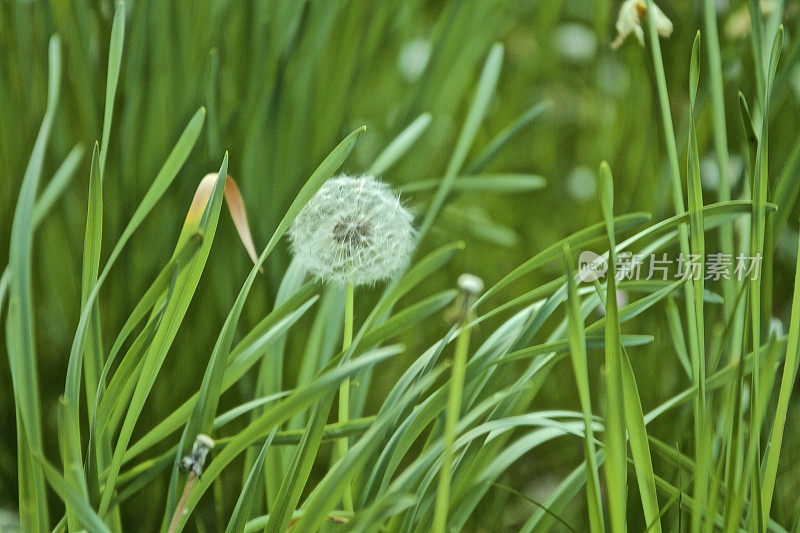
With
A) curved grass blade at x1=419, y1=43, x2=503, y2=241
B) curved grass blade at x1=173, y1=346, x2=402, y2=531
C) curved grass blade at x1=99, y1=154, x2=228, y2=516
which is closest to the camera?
curved grass blade at x1=173, y1=346, x2=402, y2=531

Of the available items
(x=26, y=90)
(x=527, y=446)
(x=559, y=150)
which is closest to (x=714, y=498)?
(x=527, y=446)

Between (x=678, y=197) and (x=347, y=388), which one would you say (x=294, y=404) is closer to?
(x=347, y=388)

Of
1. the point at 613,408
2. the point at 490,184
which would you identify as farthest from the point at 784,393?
the point at 490,184

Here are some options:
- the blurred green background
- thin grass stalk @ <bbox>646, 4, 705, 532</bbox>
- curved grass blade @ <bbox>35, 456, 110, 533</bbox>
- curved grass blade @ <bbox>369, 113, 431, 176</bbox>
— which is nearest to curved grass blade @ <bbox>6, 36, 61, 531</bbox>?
curved grass blade @ <bbox>35, 456, 110, 533</bbox>

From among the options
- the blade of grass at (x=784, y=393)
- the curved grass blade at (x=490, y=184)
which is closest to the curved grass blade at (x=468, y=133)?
the curved grass blade at (x=490, y=184)

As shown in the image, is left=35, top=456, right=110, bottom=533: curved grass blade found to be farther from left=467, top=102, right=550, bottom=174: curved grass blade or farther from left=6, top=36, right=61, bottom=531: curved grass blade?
left=467, top=102, right=550, bottom=174: curved grass blade
